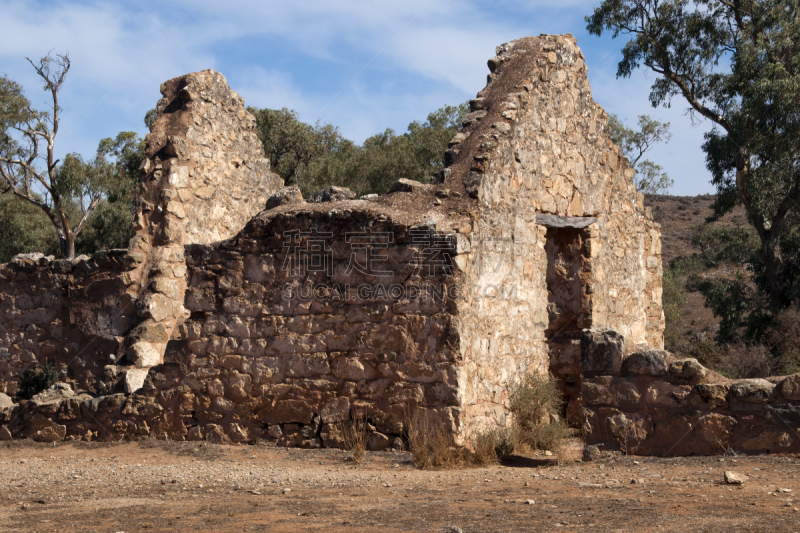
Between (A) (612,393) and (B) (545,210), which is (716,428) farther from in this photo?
(B) (545,210)

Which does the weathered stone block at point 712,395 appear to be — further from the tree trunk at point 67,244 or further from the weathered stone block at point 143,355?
the tree trunk at point 67,244

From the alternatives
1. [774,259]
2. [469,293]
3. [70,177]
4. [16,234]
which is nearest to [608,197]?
[469,293]

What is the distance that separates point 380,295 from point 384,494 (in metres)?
2.16

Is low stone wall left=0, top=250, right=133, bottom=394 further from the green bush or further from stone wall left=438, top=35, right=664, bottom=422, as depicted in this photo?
the green bush

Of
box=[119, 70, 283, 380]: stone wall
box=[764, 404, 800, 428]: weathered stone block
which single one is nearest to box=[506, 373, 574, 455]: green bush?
box=[764, 404, 800, 428]: weathered stone block

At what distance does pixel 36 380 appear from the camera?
9.95 metres

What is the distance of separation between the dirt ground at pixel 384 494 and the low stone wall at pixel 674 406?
0.16m

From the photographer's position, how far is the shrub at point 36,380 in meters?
9.88

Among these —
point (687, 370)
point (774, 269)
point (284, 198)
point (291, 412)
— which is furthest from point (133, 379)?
point (774, 269)

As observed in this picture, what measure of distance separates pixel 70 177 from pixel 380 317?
1847 cm

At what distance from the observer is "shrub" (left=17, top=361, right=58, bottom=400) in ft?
32.4

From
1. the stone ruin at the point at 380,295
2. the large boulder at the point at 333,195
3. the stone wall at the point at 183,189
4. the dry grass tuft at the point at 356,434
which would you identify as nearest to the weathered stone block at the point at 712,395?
the stone ruin at the point at 380,295

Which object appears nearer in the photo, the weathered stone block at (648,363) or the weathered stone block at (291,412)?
the weathered stone block at (648,363)

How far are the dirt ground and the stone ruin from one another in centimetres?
67
